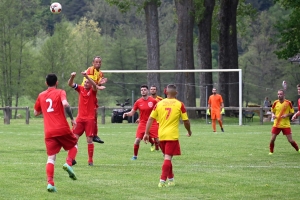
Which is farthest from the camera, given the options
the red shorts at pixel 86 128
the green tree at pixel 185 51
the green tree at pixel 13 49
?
the green tree at pixel 13 49

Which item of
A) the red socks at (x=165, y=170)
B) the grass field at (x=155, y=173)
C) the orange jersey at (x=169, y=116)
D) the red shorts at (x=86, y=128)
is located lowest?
the grass field at (x=155, y=173)

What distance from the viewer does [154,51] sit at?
149 ft

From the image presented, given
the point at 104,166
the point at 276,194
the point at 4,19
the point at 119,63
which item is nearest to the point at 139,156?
the point at 104,166

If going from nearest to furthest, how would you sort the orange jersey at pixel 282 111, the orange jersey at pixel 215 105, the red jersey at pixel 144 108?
the red jersey at pixel 144 108, the orange jersey at pixel 282 111, the orange jersey at pixel 215 105

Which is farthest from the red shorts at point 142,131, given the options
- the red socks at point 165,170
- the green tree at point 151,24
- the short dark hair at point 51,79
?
the green tree at point 151,24

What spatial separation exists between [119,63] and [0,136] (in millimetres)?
43499

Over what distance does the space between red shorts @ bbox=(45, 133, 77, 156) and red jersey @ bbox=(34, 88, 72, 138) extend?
0.36 ft

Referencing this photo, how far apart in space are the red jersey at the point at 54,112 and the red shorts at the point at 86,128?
4.16 meters

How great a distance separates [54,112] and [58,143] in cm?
57

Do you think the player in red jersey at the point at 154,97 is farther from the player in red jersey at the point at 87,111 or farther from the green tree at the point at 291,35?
the green tree at the point at 291,35

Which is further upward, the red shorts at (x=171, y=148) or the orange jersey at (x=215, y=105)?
the orange jersey at (x=215, y=105)

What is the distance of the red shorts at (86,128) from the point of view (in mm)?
17188

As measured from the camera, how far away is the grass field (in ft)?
41.5

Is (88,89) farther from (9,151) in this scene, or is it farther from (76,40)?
(76,40)
